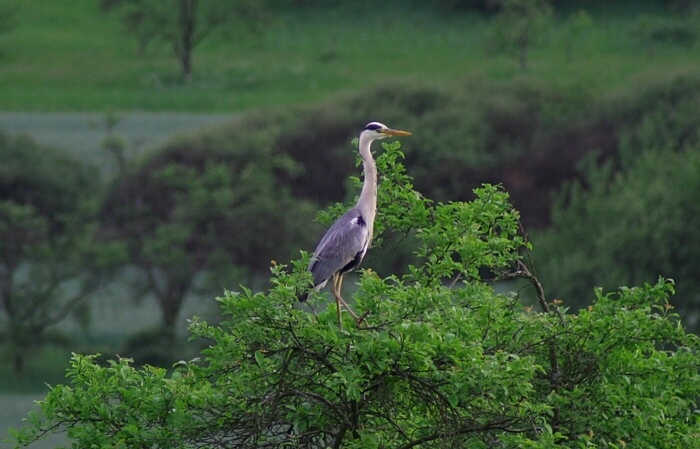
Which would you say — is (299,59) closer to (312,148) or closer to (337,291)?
(312,148)

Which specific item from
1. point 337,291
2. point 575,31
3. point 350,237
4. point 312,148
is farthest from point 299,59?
point 337,291

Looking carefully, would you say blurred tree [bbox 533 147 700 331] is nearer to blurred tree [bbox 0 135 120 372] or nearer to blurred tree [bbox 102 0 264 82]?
blurred tree [bbox 0 135 120 372]

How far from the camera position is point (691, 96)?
60.9 m

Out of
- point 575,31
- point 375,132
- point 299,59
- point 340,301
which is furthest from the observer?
point 299,59

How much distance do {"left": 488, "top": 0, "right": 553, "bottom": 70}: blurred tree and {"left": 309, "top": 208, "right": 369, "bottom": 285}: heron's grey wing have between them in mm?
60852

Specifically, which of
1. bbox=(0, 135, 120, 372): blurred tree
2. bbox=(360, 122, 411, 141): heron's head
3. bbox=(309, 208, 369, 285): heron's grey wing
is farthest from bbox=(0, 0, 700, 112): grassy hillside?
bbox=(309, 208, 369, 285): heron's grey wing

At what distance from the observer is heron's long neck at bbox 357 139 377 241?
Result: 49.3 ft

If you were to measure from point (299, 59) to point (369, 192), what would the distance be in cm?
6504

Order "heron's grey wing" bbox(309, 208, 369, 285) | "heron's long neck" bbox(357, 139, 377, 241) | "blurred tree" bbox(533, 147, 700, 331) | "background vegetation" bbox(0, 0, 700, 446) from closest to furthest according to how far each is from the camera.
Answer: "heron's long neck" bbox(357, 139, 377, 241)
"heron's grey wing" bbox(309, 208, 369, 285)
"blurred tree" bbox(533, 147, 700, 331)
"background vegetation" bbox(0, 0, 700, 446)

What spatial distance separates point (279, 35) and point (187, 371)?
71544 millimetres

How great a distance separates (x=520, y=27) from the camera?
76.3 m

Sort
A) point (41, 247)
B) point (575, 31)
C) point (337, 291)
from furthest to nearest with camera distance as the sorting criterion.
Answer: point (575, 31)
point (41, 247)
point (337, 291)

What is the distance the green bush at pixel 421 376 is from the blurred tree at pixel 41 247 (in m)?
38.6

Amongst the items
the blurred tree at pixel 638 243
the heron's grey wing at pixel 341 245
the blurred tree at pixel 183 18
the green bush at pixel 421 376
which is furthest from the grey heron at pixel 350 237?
the blurred tree at pixel 183 18
